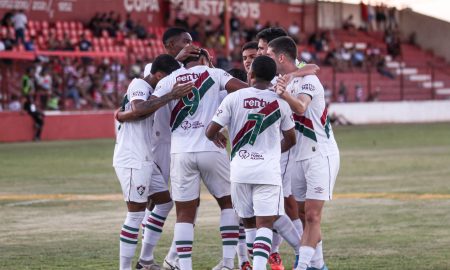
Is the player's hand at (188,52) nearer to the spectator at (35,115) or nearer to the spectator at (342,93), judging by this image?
the spectator at (35,115)

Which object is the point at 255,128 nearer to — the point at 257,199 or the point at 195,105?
the point at 257,199

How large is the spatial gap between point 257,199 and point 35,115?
26.6m

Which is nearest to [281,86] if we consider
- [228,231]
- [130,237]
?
[228,231]

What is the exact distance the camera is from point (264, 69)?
9.37m

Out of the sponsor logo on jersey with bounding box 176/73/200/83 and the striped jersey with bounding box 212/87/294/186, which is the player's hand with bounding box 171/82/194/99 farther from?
the striped jersey with bounding box 212/87/294/186

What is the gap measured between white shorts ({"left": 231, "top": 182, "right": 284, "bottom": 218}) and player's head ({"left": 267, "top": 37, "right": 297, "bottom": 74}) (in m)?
1.14

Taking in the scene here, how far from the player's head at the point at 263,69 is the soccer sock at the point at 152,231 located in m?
2.10

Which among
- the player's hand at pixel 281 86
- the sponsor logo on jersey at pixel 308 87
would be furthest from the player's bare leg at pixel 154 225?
the player's hand at pixel 281 86

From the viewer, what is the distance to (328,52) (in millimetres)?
52750

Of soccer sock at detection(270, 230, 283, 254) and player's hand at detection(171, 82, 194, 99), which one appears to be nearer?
player's hand at detection(171, 82, 194, 99)

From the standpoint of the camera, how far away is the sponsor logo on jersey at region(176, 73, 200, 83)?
32.9 feet

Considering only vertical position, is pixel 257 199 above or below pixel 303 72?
below

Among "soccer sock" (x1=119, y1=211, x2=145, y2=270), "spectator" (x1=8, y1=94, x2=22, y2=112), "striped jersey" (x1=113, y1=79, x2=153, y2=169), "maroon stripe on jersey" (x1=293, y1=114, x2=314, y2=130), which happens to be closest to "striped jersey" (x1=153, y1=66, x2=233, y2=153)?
"striped jersey" (x1=113, y1=79, x2=153, y2=169)

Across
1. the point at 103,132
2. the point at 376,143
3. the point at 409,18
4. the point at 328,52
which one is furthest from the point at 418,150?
the point at 409,18
